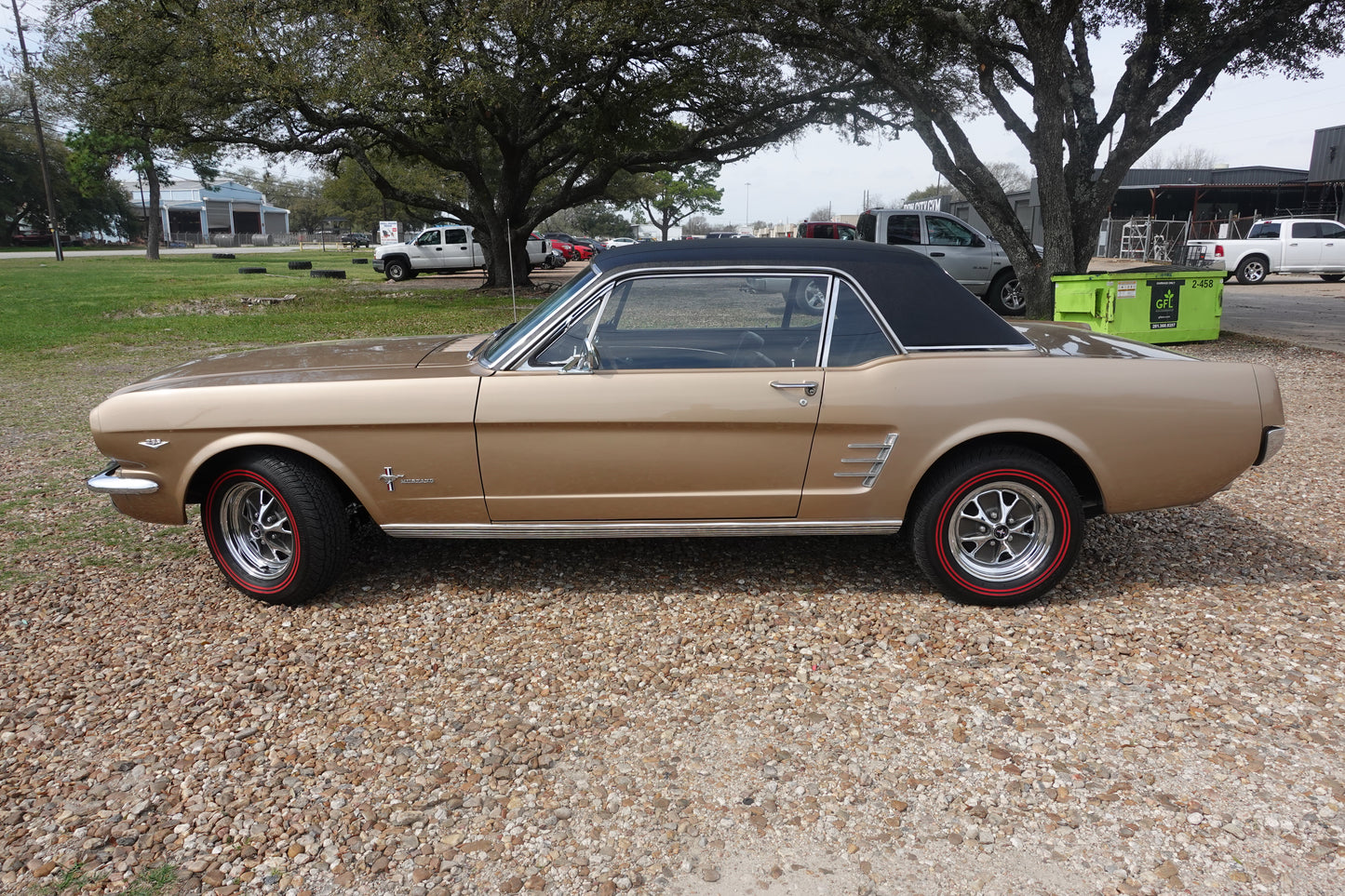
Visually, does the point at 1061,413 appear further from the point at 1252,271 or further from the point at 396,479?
the point at 1252,271

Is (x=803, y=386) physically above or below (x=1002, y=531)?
above

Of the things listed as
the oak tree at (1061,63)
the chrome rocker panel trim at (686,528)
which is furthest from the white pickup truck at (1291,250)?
the chrome rocker panel trim at (686,528)

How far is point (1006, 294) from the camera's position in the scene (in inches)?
603

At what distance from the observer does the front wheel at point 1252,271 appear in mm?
23828

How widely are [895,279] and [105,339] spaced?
13.5 m

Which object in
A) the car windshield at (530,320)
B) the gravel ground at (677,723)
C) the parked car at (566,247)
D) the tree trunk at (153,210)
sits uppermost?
the tree trunk at (153,210)

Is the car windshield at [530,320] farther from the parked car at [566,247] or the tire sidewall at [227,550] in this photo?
the parked car at [566,247]

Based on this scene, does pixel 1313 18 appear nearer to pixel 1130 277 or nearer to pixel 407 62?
pixel 1130 277

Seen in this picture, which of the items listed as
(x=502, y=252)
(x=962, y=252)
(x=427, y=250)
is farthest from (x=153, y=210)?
(x=962, y=252)

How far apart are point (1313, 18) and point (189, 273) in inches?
1222

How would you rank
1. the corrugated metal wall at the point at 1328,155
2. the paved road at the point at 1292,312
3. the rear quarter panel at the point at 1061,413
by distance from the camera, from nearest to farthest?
the rear quarter panel at the point at 1061,413 < the paved road at the point at 1292,312 < the corrugated metal wall at the point at 1328,155

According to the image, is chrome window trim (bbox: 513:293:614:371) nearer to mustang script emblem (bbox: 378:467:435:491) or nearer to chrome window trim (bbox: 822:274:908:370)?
mustang script emblem (bbox: 378:467:435:491)

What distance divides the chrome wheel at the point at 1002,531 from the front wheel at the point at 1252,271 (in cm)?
2439

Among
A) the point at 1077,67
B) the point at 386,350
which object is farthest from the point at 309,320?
the point at 1077,67
